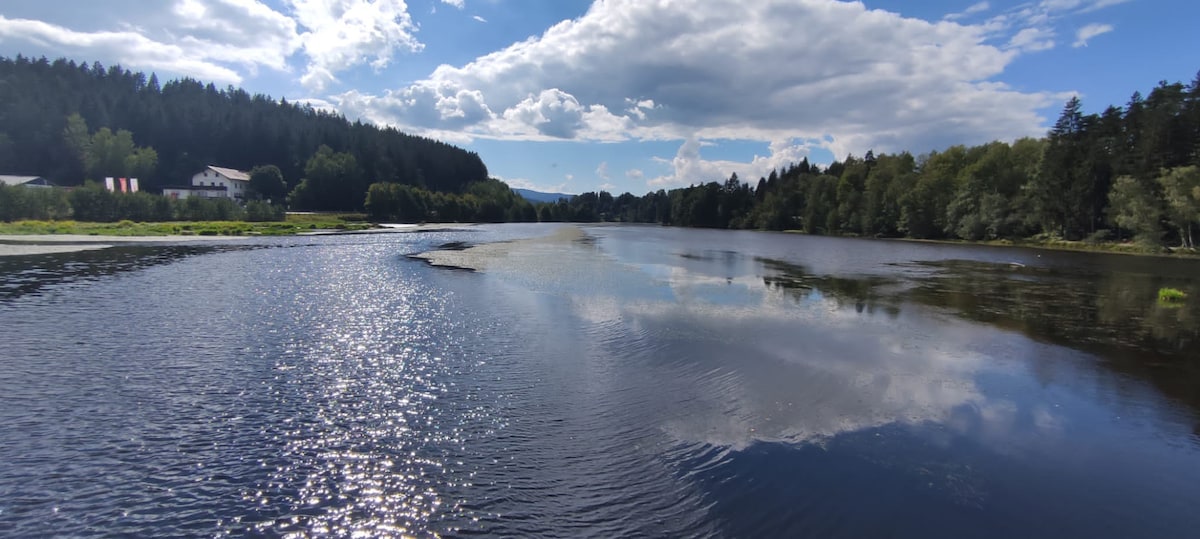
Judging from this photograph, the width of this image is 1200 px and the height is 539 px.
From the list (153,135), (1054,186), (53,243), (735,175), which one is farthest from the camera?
(735,175)

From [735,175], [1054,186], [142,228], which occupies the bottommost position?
[142,228]

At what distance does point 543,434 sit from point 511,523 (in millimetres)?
2707

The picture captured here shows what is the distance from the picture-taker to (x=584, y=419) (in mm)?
9898

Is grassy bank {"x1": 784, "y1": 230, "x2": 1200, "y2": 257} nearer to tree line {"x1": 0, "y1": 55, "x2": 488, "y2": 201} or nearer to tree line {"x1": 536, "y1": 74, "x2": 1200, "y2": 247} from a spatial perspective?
tree line {"x1": 536, "y1": 74, "x2": 1200, "y2": 247}

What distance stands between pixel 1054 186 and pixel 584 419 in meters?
85.3

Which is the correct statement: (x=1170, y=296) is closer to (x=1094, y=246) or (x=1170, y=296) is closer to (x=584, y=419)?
(x=584, y=419)

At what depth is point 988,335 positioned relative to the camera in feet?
58.9

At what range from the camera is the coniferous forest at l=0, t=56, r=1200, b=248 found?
62031 millimetres

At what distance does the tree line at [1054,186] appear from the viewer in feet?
191

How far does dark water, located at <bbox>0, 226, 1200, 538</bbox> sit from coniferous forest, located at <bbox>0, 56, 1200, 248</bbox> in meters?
57.7

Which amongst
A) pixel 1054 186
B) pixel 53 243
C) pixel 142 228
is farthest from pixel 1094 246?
pixel 142 228

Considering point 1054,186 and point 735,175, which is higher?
point 735,175

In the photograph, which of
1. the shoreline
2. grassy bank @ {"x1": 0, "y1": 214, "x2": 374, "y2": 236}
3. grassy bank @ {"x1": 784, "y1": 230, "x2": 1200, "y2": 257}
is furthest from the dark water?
grassy bank @ {"x1": 0, "y1": 214, "x2": 374, "y2": 236}

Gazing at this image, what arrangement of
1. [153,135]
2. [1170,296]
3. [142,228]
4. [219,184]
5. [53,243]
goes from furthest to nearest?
1. [153,135]
2. [219,184]
3. [142,228]
4. [53,243]
5. [1170,296]
